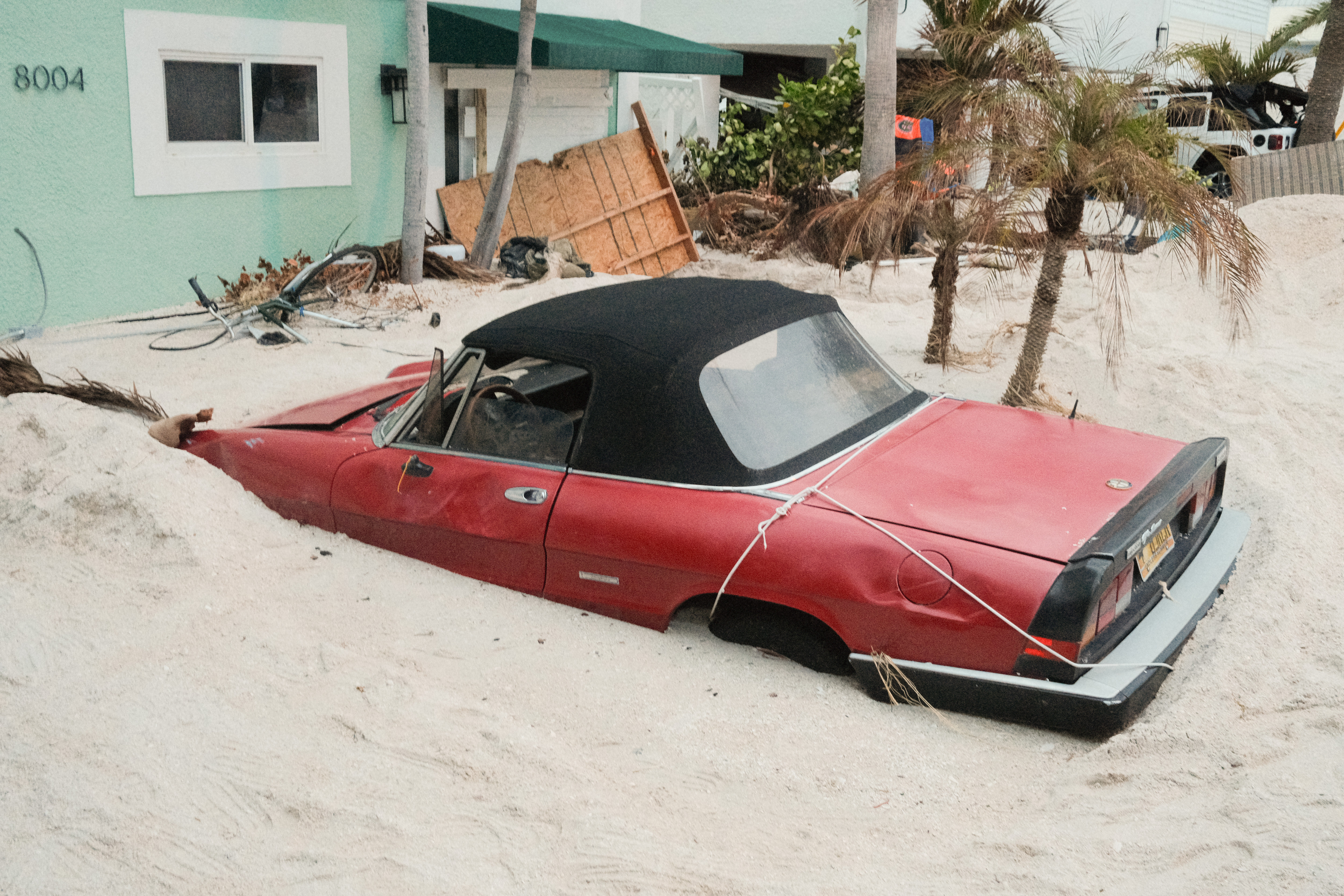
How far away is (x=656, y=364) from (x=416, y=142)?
7.42 metres

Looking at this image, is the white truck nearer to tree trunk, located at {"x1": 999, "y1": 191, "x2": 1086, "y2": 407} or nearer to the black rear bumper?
tree trunk, located at {"x1": 999, "y1": 191, "x2": 1086, "y2": 407}

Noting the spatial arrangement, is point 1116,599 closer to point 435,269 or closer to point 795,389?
point 795,389

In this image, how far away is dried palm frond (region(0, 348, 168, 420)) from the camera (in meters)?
6.04

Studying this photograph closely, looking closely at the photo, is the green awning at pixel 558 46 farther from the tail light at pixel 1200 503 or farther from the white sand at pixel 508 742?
the tail light at pixel 1200 503

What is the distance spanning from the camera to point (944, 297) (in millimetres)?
7645

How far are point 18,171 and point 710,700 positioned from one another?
7.45 metres

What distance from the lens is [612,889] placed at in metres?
2.92

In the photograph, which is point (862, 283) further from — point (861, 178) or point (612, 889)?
point (612, 889)

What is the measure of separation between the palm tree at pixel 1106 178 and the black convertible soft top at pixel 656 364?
7.41 ft

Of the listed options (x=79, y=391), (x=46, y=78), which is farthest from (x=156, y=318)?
(x=79, y=391)

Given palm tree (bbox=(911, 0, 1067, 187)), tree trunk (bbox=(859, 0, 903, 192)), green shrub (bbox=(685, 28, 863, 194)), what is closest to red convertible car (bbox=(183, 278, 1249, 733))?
palm tree (bbox=(911, 0, 1067, 187))

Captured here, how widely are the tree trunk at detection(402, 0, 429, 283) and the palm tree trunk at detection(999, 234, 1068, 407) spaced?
6092 millimetres

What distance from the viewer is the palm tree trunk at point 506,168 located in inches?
434

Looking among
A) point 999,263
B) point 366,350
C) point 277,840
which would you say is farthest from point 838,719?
point 366,350
